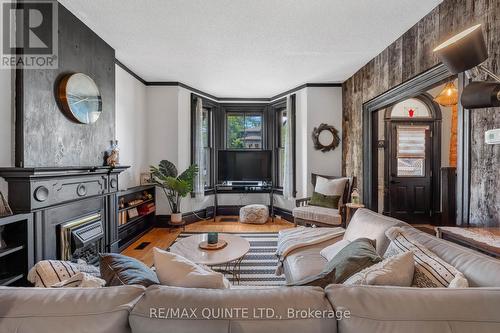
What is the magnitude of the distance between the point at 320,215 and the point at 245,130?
2.82 metres

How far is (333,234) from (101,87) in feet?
10.3

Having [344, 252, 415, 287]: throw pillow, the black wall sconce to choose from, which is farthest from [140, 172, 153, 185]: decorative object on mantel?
the black wall sconce

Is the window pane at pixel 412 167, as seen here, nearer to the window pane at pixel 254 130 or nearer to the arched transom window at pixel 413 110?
the arched transom window at pixel 413 110

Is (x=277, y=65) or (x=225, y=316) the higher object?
(x=277, y=65)

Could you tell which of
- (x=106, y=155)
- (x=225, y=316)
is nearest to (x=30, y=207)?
→ (x=106, y=155)

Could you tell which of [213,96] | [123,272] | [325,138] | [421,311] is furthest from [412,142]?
[123,272]

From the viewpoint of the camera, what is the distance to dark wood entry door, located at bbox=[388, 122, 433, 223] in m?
4.72

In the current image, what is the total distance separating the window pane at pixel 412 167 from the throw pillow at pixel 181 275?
4.77m

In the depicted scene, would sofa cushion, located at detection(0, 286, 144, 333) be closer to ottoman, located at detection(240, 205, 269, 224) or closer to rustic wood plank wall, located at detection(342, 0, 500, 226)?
rustic wood plank wall, located at detection(342, 0, 500, 226)

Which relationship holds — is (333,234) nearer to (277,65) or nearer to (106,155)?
(277,65)

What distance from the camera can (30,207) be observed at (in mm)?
1919

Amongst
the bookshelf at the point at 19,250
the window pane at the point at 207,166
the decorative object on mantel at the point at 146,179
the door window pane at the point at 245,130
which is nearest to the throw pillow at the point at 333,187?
the door window pane at the point at 245,130

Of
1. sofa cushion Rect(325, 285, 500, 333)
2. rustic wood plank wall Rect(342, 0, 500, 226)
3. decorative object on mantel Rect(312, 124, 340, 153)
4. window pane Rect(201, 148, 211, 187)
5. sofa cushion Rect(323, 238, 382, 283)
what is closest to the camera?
sofa cushion Rect(325, 285, 500, 333)

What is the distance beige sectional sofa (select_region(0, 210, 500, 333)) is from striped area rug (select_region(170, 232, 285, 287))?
5.90ft
